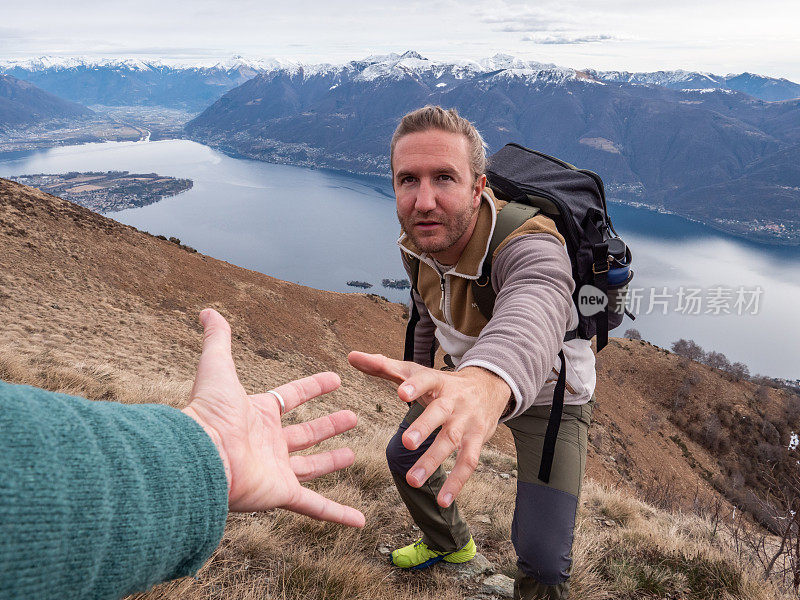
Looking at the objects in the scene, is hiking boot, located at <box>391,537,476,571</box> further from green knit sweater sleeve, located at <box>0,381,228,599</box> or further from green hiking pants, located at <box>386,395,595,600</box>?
green knit sweater sleeve, located at <box>0,381,228,599</box>

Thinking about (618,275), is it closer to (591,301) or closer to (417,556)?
(591,301)

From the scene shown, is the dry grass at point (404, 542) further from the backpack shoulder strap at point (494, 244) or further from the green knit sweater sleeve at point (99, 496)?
the backpack shoulder strap at point (494, 244)

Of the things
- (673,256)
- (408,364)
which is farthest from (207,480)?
(673,256)

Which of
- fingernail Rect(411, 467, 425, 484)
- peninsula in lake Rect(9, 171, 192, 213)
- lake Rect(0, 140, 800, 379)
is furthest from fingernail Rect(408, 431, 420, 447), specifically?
peninsula in lake Rect(9, 171, 192, 213)

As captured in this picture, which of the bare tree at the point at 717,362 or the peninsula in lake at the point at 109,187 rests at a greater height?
the peninsula in lake at the point at 109,187

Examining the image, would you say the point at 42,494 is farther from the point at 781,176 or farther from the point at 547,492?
the point at 781,176

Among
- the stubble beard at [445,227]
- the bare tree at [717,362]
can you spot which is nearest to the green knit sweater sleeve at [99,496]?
the stubble beard at [445,227]
